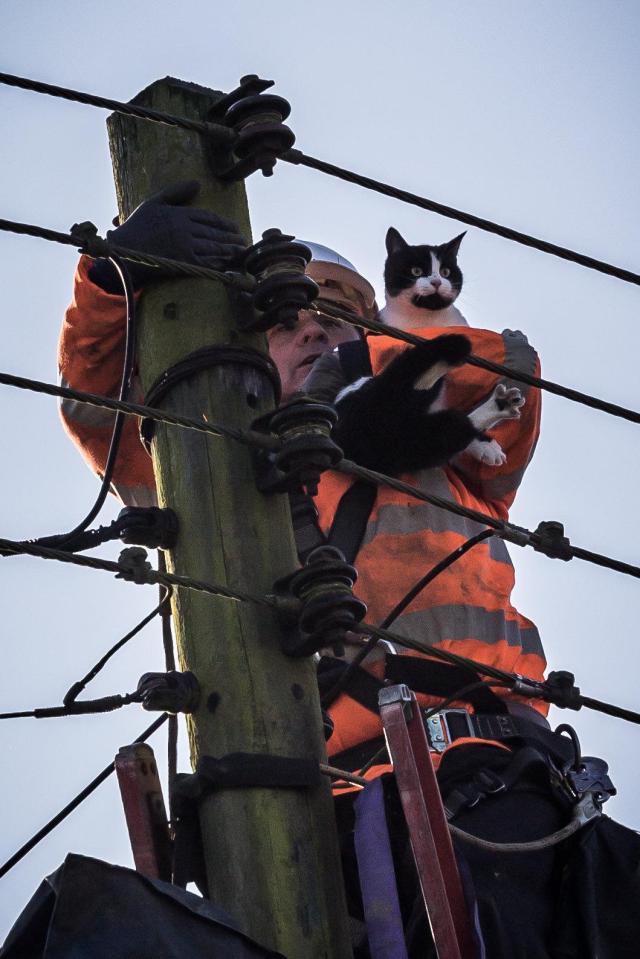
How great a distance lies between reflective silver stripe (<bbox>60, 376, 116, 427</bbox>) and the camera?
4.79 meters

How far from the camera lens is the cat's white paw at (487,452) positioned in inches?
192

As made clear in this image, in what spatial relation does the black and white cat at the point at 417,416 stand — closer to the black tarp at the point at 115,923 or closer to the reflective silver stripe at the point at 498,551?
the reflective silver stripe at the point at 498,551

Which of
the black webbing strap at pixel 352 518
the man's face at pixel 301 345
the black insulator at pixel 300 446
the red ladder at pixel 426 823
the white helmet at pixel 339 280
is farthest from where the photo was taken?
the white helmet at pixel 339 280

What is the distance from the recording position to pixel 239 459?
3816 mm

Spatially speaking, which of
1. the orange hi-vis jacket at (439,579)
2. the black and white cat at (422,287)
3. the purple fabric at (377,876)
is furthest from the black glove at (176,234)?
the black and white cat at (422,287)

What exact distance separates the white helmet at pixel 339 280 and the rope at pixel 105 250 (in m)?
2.14

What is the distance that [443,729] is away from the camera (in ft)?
13.1

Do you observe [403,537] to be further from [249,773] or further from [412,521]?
[249,773]

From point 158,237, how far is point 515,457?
5.07 feet

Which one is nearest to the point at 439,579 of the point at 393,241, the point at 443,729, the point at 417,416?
the point at 443,729

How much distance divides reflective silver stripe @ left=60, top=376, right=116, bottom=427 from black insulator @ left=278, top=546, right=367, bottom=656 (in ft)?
4.43

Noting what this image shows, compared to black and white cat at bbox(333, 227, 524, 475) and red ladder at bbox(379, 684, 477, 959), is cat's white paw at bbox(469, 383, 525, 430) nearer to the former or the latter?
black and white cat at bbox(333, 227, 524, 475)

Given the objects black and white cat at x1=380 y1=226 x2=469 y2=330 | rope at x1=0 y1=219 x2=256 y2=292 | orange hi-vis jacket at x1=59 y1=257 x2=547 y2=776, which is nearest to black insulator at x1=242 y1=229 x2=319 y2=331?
rope at x1=0 y1=219 x2=256 y2=292

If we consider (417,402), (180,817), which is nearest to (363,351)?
(417,402)
